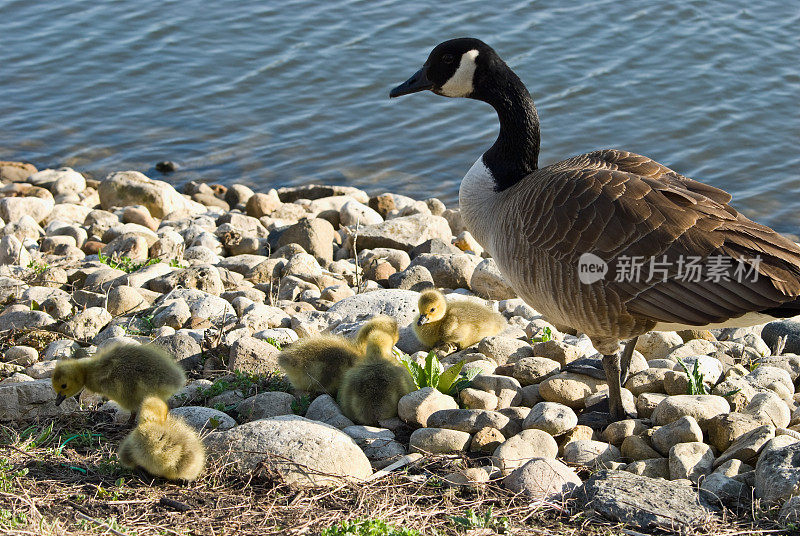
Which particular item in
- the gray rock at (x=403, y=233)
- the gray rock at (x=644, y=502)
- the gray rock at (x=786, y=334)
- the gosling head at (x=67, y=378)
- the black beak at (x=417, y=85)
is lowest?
the gray rock at (x=786, y=334)

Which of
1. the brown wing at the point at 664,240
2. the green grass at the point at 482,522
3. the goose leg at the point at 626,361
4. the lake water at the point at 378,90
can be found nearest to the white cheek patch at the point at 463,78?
the brown wing at the point at 664,240

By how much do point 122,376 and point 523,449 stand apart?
2.17m

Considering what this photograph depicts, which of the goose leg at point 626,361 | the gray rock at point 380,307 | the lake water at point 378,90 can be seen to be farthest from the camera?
the lake water at point 378,90

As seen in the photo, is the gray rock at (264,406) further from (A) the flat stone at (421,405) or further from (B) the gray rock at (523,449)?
(B) the gray rock at (523,449)

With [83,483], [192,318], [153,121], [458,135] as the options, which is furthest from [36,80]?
[83,483]

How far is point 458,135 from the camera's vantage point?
40.6 ft

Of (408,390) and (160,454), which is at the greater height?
(160,454)


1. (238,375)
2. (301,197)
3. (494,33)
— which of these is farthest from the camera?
(494,33)

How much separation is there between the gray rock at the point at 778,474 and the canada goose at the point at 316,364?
7.57 ft

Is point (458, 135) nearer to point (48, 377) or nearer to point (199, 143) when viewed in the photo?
point (199, 143)

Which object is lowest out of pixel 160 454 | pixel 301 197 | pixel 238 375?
pixel 301 197

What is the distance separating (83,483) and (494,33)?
A: 39.6 feet

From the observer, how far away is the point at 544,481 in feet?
13.2

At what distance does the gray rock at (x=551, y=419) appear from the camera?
4660 millimetres
